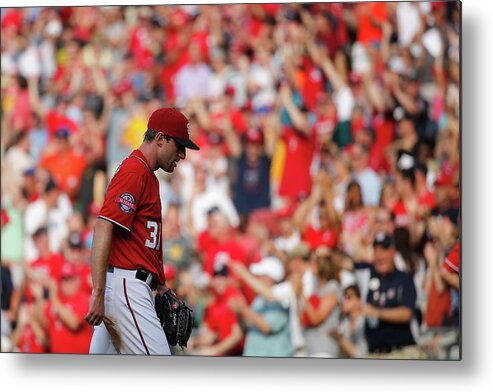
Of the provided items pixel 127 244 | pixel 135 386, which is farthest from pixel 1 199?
pixel 127 244

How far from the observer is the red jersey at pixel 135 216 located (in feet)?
15.9

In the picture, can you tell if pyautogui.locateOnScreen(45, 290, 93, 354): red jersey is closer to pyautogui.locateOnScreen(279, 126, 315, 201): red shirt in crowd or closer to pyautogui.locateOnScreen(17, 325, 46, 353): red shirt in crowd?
pyautogui.locateOnScreen(17, 325, 46, 353): red shirt in crowd

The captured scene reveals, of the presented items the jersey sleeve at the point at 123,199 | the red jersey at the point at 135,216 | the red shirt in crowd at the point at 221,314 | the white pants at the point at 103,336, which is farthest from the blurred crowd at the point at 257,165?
the jersey sleeve at the point at 123,199

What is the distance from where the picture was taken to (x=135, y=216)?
4.91 m

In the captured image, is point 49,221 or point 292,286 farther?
point 49,221

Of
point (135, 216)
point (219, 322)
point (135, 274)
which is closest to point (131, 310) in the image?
point (135, 274)

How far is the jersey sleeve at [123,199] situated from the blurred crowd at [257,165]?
1418 millimetres

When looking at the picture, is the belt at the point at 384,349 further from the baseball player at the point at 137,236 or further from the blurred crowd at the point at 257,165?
the baseball player at the point at 137,236

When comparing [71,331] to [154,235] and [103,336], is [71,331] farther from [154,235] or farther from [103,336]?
[154,235]

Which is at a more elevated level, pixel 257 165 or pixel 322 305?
pixel 257 165

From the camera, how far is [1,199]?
6301mm

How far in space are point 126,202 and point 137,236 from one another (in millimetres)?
170

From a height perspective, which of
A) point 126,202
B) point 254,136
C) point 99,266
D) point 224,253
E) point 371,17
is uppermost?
point 371,17

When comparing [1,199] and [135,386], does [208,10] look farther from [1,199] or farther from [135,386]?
[135,386]
